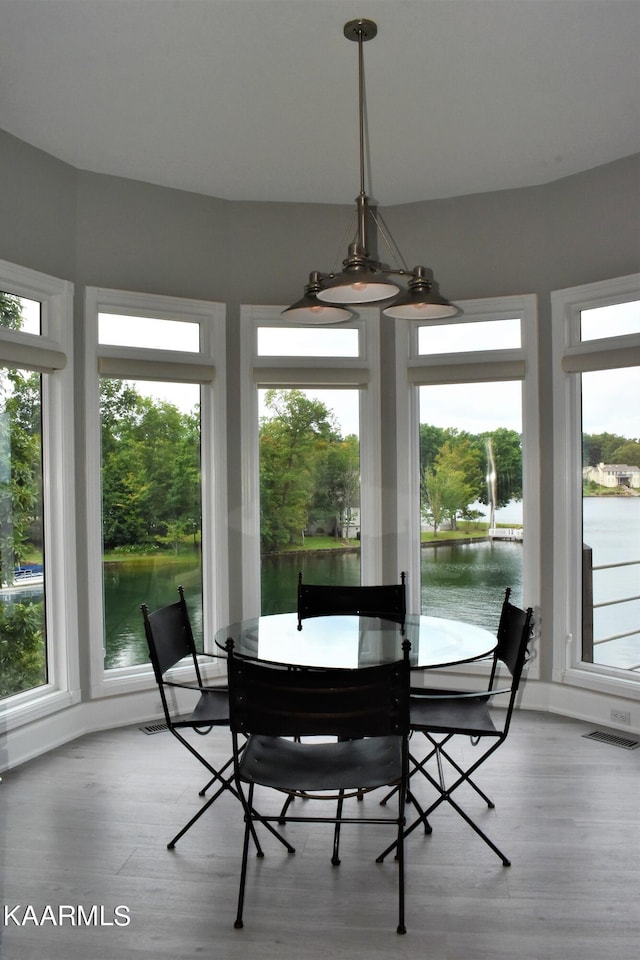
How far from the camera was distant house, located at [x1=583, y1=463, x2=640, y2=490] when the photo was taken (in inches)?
163

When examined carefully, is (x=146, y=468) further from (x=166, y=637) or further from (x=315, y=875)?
(x=315, y=875)

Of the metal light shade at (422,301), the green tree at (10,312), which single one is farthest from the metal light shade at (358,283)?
the green tree at (10,312)

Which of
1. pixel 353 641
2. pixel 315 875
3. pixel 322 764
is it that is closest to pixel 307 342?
pixel 353 641

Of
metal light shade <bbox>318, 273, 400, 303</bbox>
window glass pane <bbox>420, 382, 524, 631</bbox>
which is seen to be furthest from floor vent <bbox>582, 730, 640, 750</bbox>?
metal light shade <bbox>318, 273, 400, 303</bbox>

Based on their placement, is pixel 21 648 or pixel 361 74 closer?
pixel 361 74

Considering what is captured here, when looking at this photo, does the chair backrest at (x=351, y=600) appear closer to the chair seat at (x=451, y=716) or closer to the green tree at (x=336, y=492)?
the chair seat at (x=451, y=716)

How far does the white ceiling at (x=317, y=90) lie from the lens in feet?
9.29

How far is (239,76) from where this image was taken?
10.6ft

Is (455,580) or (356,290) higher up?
(356,290)

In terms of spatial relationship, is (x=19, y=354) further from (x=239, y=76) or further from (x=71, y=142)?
(x=239, y=76)

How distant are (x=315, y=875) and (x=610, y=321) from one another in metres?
3.28

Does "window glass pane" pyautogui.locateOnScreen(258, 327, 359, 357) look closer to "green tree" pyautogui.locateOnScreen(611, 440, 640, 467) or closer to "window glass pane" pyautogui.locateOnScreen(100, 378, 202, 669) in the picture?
"window glass pane" pyautogui.locateOnScreen(100, 378, 202, 669)

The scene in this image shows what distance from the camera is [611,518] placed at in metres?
4.24

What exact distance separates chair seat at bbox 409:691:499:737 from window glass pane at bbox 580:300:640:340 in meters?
2.29
